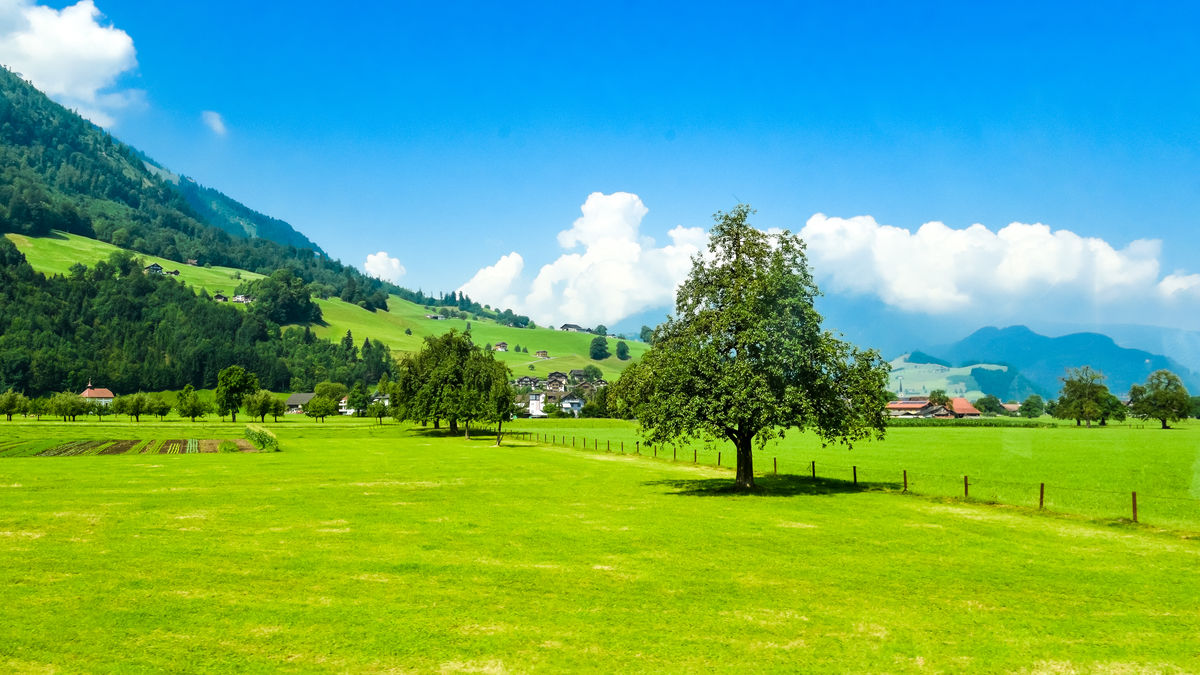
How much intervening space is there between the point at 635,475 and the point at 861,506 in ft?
61.3

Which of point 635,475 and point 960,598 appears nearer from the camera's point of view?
point 960,598

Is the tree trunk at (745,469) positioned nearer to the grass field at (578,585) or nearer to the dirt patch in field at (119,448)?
the grass field at (578,585)

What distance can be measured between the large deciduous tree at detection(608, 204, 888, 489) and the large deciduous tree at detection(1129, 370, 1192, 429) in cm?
14911

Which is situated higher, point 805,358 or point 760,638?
point 805,358

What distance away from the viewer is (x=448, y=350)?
10644cm

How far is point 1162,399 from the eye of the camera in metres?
145

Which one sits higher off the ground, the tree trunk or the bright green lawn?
the tree trunk

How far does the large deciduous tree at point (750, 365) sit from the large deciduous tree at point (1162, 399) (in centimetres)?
14911

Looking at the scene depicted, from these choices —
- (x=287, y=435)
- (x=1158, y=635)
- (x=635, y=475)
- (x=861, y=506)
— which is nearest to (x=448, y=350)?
(x=287, y=435)

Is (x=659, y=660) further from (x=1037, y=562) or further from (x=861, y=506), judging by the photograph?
(x=861, y=506)

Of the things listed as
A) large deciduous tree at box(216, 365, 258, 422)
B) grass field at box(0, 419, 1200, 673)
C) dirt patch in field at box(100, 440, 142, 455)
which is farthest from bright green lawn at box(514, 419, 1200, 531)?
large deciduous tree at box(216, 365, 258, 422)

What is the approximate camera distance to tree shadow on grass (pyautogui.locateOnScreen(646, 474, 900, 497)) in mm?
38344

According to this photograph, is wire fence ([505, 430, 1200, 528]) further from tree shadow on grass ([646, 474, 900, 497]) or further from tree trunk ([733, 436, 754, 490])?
tree trunk ([733, 436, 754, 490])

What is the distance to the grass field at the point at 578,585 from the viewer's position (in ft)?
43.0
